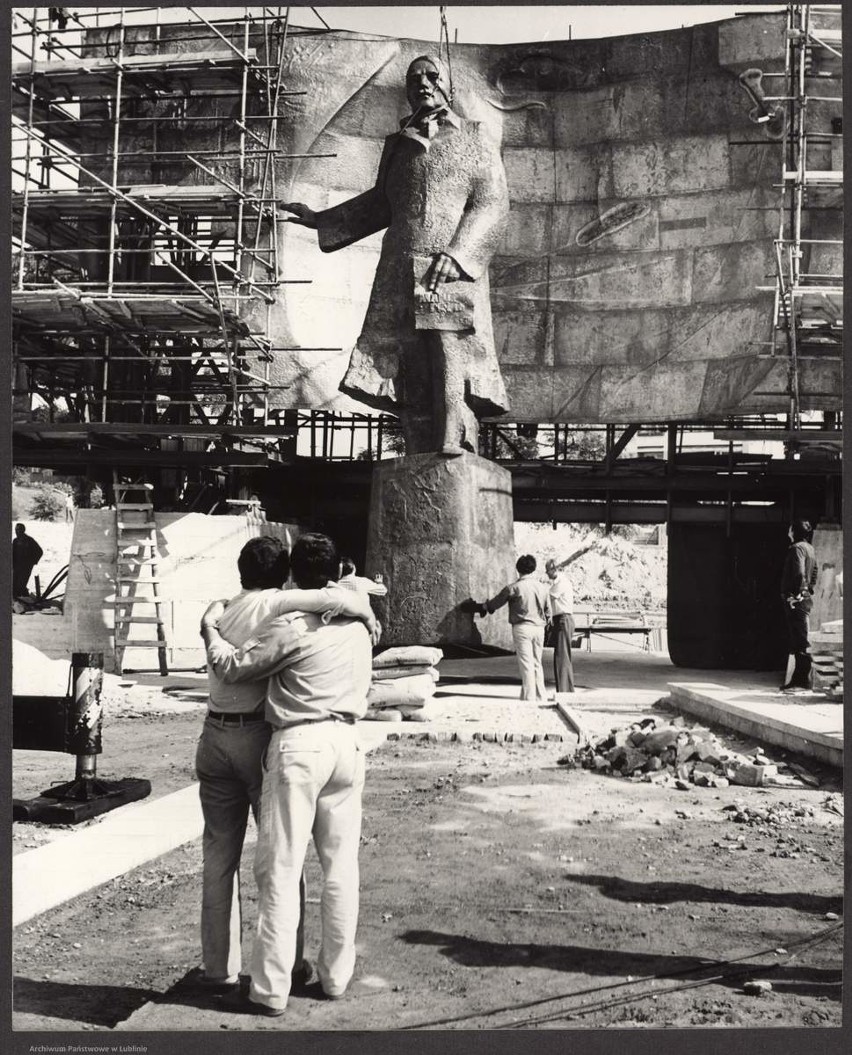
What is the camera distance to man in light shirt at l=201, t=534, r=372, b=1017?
4188 millimetres

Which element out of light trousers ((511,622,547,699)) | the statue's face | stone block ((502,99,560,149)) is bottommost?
light trousers ((511,622,547,699))

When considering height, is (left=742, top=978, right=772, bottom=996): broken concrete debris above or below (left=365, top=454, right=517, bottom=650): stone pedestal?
below

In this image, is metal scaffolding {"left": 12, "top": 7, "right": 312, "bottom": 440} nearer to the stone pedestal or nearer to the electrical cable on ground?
the stone pedestal

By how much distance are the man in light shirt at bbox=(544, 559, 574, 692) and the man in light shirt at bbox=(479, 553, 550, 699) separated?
2.29ft

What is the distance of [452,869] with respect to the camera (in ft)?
21.1

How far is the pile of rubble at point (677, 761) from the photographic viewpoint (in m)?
8.98

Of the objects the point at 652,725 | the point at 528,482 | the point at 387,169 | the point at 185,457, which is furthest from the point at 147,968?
the point at 528,482

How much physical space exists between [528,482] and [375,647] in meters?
6.52

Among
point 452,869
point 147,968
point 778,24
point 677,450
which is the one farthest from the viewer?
point 677,450

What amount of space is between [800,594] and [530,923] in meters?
9.25

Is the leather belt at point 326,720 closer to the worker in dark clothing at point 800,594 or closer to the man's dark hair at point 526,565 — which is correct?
the man's dark hair at point 526,565

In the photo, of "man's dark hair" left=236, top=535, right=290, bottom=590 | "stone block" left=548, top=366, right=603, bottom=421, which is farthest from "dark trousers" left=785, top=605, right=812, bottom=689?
"man's dark hair" left=236, top=535, right=290, bottom=590

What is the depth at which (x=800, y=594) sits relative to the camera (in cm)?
1384

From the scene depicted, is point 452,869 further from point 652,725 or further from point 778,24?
point 778,24
